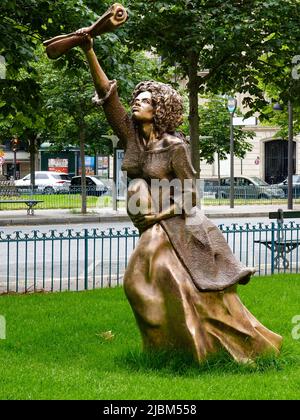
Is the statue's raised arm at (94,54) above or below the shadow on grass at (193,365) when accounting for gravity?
above

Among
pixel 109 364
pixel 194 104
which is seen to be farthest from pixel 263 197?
pixel 109 364

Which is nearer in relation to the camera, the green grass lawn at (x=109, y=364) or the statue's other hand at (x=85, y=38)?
the green grass lawn at (x=109, y=364)

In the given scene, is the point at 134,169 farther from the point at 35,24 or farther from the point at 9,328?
the point at 35,24

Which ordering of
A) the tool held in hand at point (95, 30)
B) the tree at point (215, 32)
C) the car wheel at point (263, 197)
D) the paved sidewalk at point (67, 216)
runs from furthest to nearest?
the car wheel at point (263, 197) → the paved sidewalk at point (67, 216) → the tree at point (215, 32) → the tool held in hand at point (95, 30)

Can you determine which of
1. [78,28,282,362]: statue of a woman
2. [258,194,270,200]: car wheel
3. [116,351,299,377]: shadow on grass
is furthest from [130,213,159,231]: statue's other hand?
[258,194,270,200]: car wheel

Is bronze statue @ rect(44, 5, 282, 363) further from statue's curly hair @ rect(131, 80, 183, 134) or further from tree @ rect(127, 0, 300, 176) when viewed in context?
tree @ rect(127, 0, 300, 176)

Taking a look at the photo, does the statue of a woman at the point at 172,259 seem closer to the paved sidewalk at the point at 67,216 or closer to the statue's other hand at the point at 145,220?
the statue's other hand at the point at 145,220

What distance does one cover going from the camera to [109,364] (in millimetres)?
7387

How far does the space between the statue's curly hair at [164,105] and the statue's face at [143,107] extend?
4cm

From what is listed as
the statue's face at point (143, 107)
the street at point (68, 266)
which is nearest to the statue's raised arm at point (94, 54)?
the statue's face at point (143, 107)

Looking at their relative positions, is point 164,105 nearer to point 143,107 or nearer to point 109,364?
point 143,107

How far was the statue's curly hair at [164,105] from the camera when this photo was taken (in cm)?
700

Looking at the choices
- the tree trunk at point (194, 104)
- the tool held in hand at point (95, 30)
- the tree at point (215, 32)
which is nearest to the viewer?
the tool held in hand at point (95, 30)

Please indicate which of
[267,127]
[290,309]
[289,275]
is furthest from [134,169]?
[267,127]
